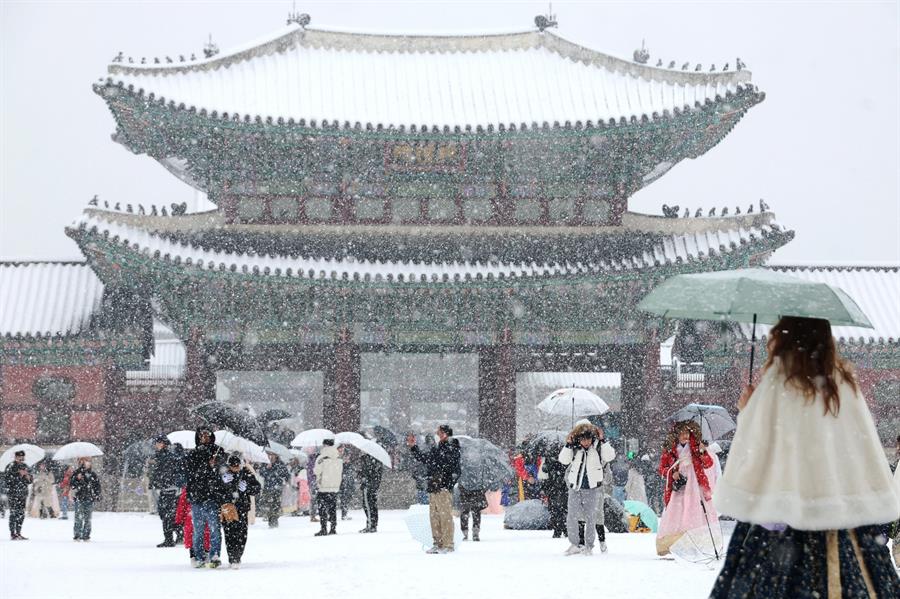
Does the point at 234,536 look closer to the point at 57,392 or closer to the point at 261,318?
the point at 261,318

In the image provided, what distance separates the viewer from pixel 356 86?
25.0 meters

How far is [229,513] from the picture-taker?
13203 millimetres

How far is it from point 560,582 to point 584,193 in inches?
521

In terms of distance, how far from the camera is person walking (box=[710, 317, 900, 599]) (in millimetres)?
5430

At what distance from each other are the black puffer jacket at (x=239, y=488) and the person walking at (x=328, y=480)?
4057 millimetres

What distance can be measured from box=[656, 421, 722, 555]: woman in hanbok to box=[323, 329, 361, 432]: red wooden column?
9.88m

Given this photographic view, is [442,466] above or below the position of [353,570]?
above

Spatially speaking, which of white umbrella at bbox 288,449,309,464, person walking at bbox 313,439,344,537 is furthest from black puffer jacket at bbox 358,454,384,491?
white umbrella at bbox 288,449,309,464

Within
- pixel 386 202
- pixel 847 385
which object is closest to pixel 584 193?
pixel 386 202

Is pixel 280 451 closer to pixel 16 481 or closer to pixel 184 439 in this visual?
pixel 184 439

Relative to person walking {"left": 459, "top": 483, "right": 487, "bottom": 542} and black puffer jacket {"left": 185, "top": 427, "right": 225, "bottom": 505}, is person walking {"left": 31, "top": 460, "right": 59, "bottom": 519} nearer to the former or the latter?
person walking {"left": 459, "top": 483, "right": 487, "bottom": 542}

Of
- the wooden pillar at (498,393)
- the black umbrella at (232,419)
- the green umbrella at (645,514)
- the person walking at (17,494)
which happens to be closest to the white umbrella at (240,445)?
the black umbrella at (232,419)

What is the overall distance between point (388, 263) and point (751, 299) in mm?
15504

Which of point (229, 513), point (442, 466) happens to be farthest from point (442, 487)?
point (229, 513)
